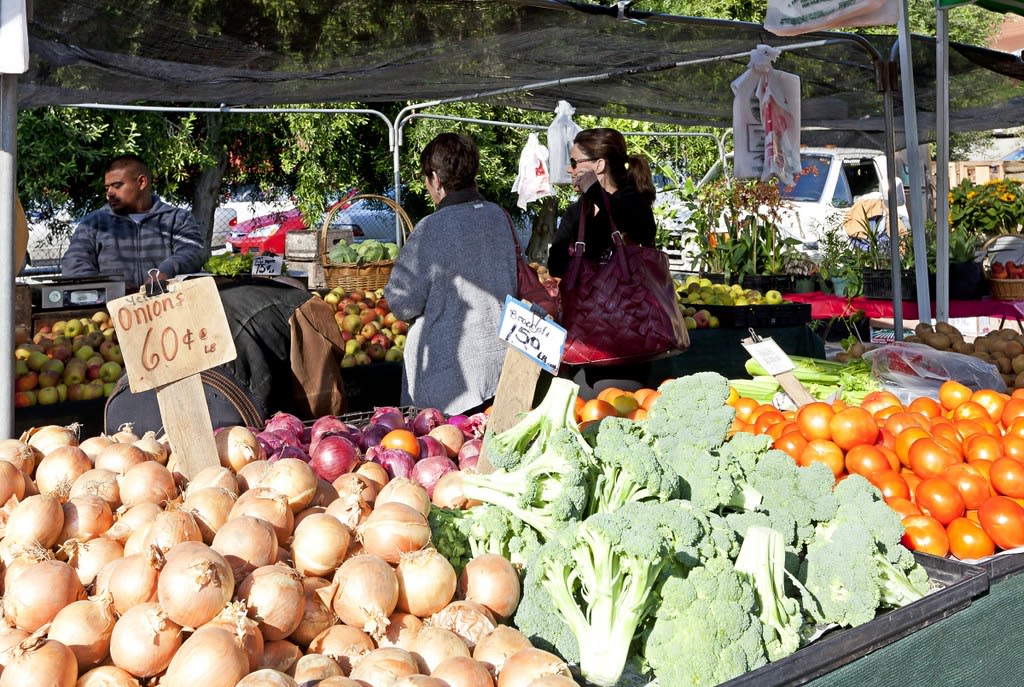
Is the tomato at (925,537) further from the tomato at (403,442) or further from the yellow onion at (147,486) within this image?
the yellow onion at (147,486)

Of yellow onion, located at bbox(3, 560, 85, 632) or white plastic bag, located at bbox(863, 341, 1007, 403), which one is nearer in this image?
yellow onion, located at bbox(3, 560, 85, 632)

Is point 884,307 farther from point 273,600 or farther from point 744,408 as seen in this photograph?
point 273,600

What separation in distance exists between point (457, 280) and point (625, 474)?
2.29 meters

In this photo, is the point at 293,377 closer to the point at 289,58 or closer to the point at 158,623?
the point at 289,58

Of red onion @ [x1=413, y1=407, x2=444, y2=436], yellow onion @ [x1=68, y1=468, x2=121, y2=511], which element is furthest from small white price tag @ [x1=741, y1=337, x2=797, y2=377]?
yellow onion @ [x1=68, y1=468, x2=121, y2=511]

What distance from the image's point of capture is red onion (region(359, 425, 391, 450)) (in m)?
2.59

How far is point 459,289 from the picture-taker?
395 cm

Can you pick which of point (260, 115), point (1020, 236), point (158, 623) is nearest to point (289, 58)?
point (158, 623)

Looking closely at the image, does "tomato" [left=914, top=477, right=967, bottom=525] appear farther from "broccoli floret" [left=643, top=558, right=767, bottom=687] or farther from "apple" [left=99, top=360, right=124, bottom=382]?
"apple" [left=99, top=360, right=124, bottom=382]

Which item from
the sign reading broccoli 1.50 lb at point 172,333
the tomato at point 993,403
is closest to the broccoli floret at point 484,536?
the sign reading broccoli 1.50 lb at point 172,333

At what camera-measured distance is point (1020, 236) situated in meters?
8.18

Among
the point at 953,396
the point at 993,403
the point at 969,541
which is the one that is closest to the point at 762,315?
the point at 953,396

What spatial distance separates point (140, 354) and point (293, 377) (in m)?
1.90

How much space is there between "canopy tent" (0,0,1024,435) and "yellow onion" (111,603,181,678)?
1530 mm
